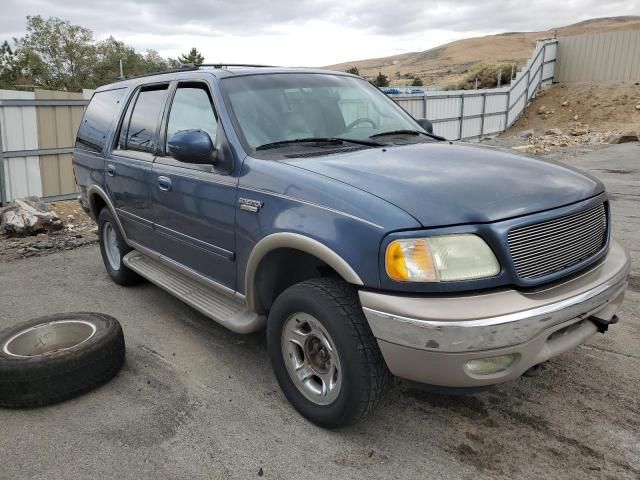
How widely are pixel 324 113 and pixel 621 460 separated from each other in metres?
2.65

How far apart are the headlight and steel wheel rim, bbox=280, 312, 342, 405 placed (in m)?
0.58

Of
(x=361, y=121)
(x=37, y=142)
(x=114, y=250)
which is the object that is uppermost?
(x=361, y=121)

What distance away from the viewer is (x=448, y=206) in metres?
2.46

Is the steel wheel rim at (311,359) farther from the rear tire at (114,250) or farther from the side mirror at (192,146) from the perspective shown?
the rear tire at (114,250)

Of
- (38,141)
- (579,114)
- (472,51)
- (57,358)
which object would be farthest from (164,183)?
(472,51)

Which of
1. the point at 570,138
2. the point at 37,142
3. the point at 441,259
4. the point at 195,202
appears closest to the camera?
the point at 441,259

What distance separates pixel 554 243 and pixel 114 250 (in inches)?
173

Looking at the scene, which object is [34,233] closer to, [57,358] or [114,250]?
[114,250]

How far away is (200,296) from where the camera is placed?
388 cm

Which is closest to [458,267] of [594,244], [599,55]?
[594,244]

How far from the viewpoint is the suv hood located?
247cm

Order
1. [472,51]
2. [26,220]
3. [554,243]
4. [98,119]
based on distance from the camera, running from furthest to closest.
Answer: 1. [472,51]
2. [26,220]
3. [98,119]
4. [554,243]

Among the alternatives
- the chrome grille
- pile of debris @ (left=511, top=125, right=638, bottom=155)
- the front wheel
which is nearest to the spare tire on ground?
the front wheel

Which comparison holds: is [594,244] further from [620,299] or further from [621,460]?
[621,460]
